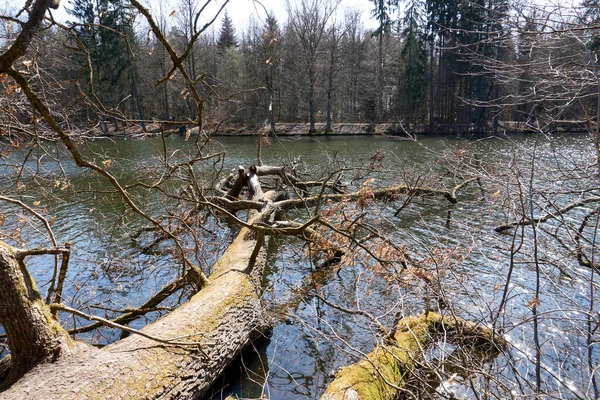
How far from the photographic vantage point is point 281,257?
7.34m

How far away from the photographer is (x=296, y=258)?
23.9 feet

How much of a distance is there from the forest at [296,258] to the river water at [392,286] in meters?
0.05

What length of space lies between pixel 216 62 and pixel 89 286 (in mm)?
37322

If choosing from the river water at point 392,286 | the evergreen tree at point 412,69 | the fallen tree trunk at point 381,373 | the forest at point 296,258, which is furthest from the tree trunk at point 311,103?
the fallen tree trunk at point 381,373

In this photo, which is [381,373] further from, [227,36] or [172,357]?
[227,36]

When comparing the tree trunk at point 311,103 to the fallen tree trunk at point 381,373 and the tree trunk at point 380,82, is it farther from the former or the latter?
the fallen tree trunk at point 381,373

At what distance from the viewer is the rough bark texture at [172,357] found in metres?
2.62

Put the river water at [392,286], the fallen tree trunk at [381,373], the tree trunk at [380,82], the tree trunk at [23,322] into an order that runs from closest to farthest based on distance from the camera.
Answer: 1. the tree trunk at [23,322]
2. the fallen tree trunk at [381,373]
3. the river water at [392,286]
4. the tree trunk at [380,82]

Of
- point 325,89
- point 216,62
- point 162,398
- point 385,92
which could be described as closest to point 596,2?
point 162,398

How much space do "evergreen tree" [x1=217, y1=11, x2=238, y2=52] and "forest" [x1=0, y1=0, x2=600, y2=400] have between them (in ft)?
105

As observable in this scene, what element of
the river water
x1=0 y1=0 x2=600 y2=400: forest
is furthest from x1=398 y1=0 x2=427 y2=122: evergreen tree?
the river water

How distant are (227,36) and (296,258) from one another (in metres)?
Result: 43.0

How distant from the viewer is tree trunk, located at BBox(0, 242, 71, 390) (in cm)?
260

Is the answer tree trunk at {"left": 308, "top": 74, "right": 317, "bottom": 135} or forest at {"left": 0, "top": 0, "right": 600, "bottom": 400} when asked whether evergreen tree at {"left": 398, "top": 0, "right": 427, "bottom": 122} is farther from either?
forest at {"left": 0, "top": 0, "right": 600, "bottom": 400}
